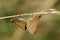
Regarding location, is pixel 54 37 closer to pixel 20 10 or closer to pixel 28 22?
pixel 20 10

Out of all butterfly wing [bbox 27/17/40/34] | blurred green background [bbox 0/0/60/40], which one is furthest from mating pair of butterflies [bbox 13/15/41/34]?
blurred green background [bbox 0/0/60/40]

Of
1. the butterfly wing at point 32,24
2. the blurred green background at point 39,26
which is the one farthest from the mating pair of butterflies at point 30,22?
the blurred green background at point 39,26

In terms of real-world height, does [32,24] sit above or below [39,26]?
above

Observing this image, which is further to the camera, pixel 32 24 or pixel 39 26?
pixel 39 26

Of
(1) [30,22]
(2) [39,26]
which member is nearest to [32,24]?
(1) [30,22]

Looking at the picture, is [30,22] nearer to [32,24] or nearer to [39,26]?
[32,24]

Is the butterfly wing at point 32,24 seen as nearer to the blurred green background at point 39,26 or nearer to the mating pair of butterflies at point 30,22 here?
the mating pair of butterflies at point 30,22

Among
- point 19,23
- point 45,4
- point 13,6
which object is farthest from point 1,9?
→ point 19,23

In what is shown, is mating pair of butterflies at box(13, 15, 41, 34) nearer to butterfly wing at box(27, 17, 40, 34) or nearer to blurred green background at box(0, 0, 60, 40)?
butterfly wing at box(27, 17, 40, 34)
